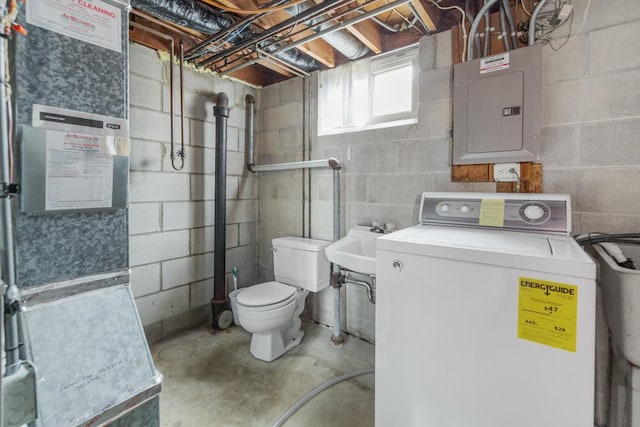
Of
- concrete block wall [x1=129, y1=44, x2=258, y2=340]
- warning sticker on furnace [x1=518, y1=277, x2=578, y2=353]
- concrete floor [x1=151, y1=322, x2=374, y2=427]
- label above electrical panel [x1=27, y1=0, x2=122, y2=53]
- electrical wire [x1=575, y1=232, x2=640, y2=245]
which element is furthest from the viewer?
concrete block wall [x1=129, y1=44, x2=258, y2=340]

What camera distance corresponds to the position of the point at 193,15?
1686mm

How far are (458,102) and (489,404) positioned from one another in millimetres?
1483

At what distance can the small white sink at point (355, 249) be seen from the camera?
5.32 ft

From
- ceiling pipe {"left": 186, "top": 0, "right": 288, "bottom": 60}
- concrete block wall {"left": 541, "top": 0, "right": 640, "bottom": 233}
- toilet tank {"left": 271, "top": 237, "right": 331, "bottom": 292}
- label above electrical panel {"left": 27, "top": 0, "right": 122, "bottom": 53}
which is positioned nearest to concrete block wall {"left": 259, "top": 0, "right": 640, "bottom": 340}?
concrete block wall {"left": 541, "top": 0, "right": 640, "bottom": 233}

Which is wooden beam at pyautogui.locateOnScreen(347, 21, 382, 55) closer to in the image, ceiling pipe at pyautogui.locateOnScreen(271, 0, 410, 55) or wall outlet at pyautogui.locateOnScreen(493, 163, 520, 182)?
ceiling pipe at pyautogui.locateOnScreen(271, 0, 410, 55)

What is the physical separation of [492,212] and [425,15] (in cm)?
117

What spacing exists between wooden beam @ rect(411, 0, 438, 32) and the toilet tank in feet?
5.06

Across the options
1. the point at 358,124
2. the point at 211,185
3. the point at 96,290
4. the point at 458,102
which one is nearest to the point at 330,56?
the point at 358,124

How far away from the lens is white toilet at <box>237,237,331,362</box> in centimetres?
189

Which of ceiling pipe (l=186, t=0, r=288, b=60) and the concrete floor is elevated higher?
ceiling pipe (l=186, t=0, r=288, b=60)

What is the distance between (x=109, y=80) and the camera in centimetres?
81

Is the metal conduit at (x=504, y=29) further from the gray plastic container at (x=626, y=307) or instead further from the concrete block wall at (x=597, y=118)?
the gray plastic container at (x=626, y=307)

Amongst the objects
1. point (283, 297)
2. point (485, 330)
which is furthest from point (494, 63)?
point (283, 297)

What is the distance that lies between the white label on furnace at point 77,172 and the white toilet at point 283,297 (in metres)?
1.25
